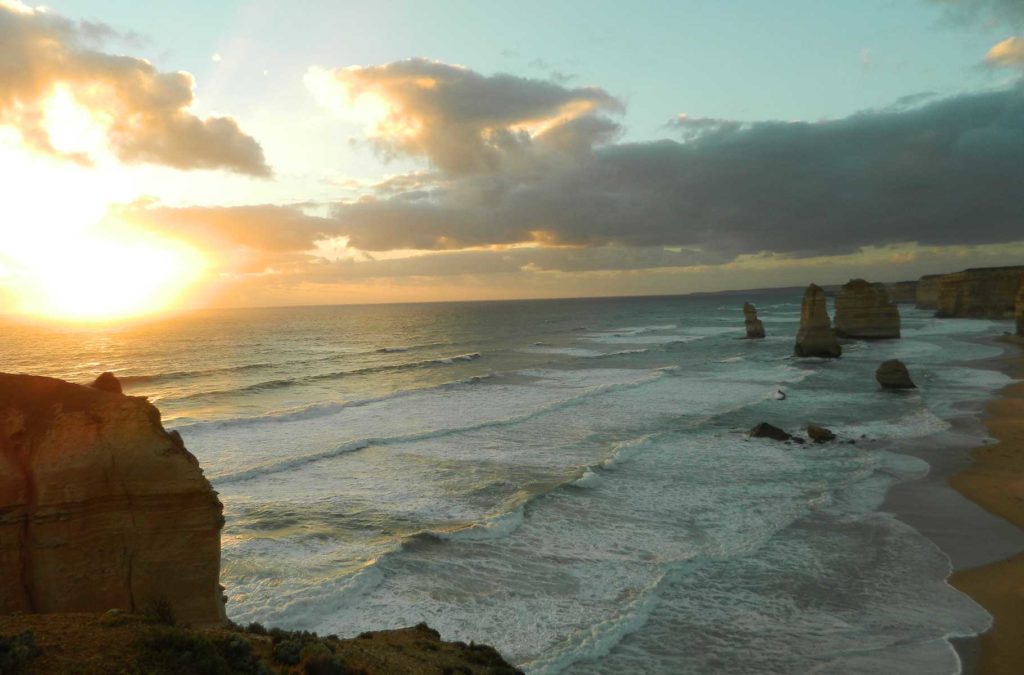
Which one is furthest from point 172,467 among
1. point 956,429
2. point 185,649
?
point 956,429

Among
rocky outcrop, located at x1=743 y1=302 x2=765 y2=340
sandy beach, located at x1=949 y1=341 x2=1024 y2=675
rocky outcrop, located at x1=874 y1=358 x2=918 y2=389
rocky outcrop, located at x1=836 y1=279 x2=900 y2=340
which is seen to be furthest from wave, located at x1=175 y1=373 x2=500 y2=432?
rocky outcrop, located at x1=743 y1=302 x2=765 y2=340

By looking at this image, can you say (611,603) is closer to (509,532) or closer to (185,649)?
(509,532)

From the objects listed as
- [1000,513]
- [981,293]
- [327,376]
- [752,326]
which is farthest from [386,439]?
[981,293]

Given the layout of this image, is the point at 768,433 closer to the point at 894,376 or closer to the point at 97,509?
the point at 894,376

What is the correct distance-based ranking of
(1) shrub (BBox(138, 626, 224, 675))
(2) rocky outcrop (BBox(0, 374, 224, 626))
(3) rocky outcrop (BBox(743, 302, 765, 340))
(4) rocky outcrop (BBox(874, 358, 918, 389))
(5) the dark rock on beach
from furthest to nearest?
(3) rocky outcrop (BBox(743, 302, 765, 340)), (4) rocky outcrop (BBox(874, 358, 918, 389)), (5) the dark rock on beach, (2) rocky outcrop (BBox(0, 374, 224, 626)), (1) shrub (BBox(138, 626, 224, 675))

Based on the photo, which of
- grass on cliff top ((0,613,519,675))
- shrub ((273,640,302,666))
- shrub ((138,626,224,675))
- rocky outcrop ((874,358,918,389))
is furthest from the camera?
rocky outcrop ((874,358,918,389))

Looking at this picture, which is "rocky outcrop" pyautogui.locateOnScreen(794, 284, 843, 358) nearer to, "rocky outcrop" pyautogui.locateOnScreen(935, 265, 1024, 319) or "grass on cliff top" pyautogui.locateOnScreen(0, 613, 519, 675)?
"rocky outcrop" pyautogui.locateOnScreen(935, 265, 1024, 319)

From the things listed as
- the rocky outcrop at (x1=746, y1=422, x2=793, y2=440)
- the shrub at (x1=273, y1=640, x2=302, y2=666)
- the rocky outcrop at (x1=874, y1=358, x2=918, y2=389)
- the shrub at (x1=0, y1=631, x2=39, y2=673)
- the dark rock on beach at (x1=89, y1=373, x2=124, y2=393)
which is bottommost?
the rocky outcrop at (x1=746, y1=422, x2=793, y2=440)
